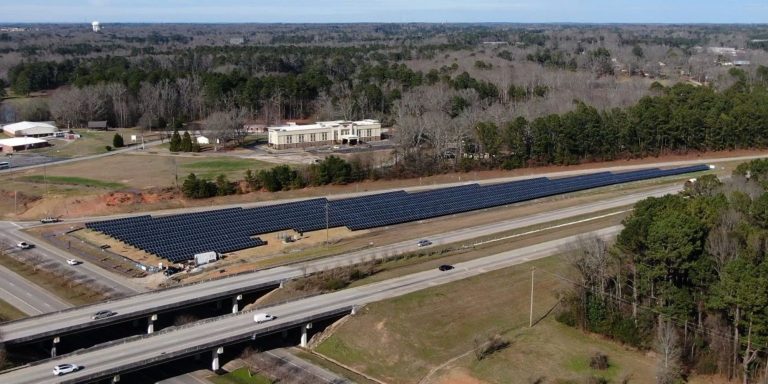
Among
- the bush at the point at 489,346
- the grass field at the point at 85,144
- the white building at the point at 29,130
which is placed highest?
the white building at the point at 29,130

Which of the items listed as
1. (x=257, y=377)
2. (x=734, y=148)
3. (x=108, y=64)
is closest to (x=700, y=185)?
(x=257, y=377)

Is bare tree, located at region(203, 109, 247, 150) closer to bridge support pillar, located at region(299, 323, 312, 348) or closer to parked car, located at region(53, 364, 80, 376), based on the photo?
bridge support pillar, located at region(299, 323, 312, 348)

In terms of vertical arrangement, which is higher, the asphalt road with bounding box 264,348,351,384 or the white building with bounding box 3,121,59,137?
the white building with bounding box 3,121,59,137

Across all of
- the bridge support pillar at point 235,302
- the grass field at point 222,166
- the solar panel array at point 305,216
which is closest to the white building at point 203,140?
the grass field at point 222,166

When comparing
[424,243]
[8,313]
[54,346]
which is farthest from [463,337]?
[8,313]

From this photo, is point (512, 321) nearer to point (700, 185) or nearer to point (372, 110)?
point (700, 185)

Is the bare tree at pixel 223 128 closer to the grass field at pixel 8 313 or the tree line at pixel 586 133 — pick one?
the tree line at pixel 586 133

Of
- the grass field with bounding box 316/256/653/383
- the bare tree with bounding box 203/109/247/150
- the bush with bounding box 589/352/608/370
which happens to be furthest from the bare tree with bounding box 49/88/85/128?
the bush with bounding box 589/352/608/370
